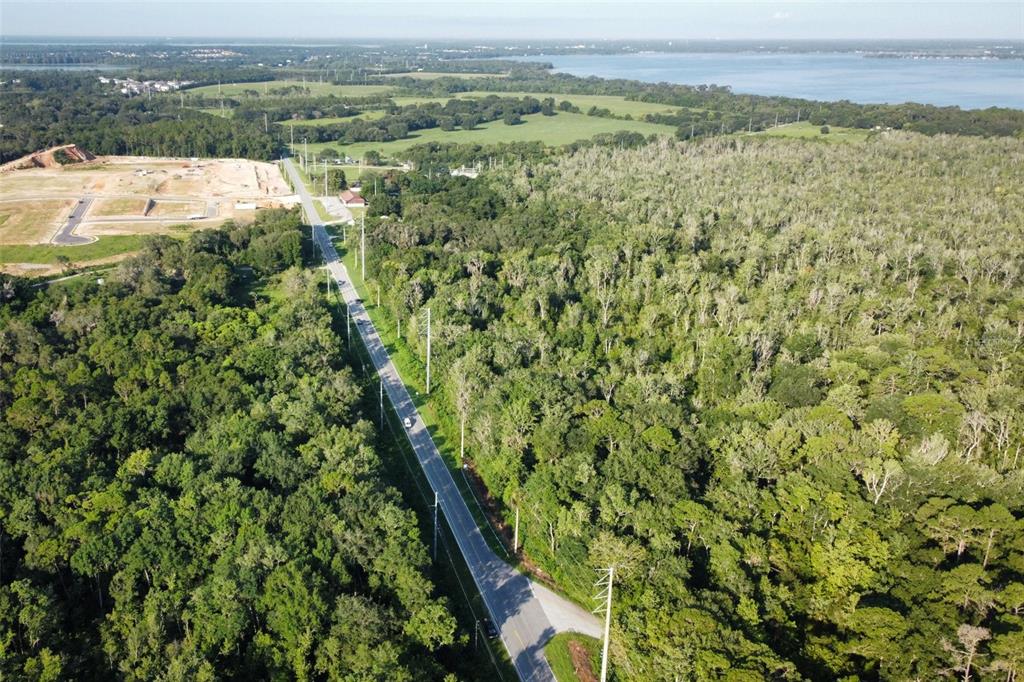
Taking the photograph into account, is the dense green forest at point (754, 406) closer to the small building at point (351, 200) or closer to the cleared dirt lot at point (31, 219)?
the small building at point (351, 200)

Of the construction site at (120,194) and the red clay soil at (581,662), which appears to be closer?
the red clay soil at (581,662)

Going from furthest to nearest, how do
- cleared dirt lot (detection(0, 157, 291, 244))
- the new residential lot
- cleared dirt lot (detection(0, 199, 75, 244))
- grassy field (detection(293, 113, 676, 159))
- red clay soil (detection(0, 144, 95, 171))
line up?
grassy field (detection(293, 113, 676, 159)) → red clay soil (detection(0, 144, 95, 171)) → cleared dirt lot (detection(0, 157, 291, 244)) → cleared dirt lot (detection(0, 199, 75, 244)) → the new residential lot

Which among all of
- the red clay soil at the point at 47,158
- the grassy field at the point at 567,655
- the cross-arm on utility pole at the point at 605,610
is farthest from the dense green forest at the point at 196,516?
the red clay soil at the point at 47,158

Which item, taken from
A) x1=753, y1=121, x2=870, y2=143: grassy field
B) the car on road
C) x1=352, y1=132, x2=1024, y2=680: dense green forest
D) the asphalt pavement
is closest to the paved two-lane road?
the car on road

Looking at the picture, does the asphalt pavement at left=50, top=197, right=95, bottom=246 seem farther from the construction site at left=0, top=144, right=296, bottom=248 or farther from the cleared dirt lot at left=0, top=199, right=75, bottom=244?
the cleared dirt lot at left=0, top=199, right=75, bottom=244

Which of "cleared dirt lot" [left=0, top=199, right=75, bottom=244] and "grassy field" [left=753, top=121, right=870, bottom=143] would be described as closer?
"cleared dirt lot" [left=0, top=199, right=75, bottom=244]

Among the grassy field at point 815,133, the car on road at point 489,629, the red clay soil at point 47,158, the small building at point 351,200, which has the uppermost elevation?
the grassy field at point 815,133
